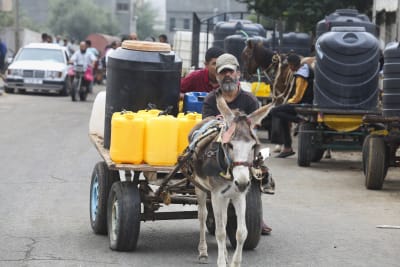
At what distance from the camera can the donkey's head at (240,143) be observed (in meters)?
7.46

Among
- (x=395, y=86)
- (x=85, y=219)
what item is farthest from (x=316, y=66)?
(x=85, y=219)

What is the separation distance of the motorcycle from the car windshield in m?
2.09

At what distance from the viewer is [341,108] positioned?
53.2 ft

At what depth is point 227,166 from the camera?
307 inches

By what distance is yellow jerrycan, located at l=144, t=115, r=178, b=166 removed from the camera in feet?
29.7

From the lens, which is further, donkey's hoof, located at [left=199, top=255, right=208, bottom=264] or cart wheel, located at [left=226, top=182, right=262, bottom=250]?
→ cart wheel, located at [left=226, top=182, right=262, bottom=250]

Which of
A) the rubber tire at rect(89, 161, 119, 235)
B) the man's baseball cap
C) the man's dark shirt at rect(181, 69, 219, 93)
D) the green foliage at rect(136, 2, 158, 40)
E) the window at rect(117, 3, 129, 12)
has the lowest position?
the green foliage at rect(136, 2, 158, 40)

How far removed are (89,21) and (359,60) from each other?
8794cm

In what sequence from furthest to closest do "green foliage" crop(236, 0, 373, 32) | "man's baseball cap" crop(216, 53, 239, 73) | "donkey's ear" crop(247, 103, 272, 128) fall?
"green foliage" crop(236, 0, 373, 32)
"man's baseball cap" crop(216, 53, 239, 73)
"donkey's ear" crop(247, 103, 272, 128)

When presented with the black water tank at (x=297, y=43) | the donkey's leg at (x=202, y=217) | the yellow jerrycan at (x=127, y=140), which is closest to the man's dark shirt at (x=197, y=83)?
the yellow jerrycan at (x=127, y=140)

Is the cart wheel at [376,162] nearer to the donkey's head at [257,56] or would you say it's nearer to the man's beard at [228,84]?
the donkey's head at [257,56]

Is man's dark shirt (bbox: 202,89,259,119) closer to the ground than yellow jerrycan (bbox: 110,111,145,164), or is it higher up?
higher up

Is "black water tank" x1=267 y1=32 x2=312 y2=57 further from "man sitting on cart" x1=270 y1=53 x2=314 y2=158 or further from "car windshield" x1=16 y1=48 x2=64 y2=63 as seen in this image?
"man sitting on cart" x1=270 y1=53 x2=314 y2=158

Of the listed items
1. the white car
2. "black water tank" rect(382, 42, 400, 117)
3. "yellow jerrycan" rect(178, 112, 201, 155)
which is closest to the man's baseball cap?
"yellow jerrycan" rect(178, 112, 201, 155)
